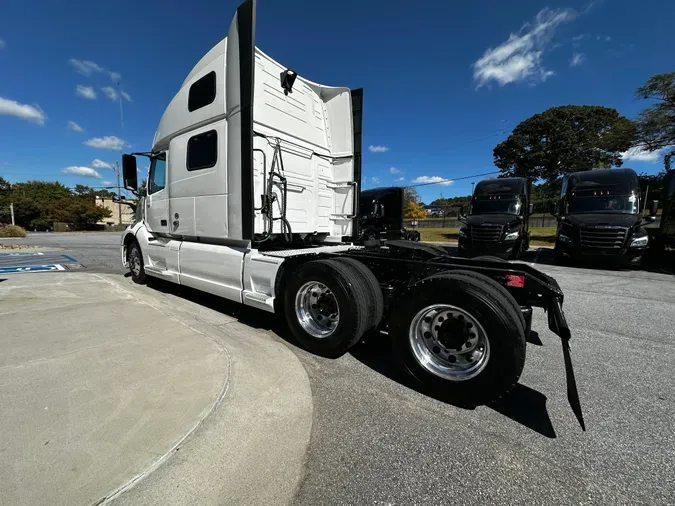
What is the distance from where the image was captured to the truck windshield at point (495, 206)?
1104cm

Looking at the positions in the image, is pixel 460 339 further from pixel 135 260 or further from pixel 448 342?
pixel 135 260

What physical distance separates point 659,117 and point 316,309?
20.7 metres

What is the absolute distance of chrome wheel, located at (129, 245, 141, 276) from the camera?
21.0 feet

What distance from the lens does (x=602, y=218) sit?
354 inches

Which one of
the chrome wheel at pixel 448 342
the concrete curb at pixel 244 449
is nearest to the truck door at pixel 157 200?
the concrete curb at pixel 244 449

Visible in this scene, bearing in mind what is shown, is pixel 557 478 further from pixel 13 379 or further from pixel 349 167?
pixel 349 167

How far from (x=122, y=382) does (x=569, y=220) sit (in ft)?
37.9

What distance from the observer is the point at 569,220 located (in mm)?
9547

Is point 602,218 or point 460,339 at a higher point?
point 602,218

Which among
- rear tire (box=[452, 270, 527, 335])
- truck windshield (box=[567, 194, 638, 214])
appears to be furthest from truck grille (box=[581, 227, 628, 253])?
rear tire (box=[452, 270, 527, 335])

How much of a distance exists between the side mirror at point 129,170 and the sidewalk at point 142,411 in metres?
2.83

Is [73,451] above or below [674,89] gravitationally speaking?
below

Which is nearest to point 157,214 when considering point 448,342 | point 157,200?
point 157,200

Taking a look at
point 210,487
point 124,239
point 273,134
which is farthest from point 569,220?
point 124,239
